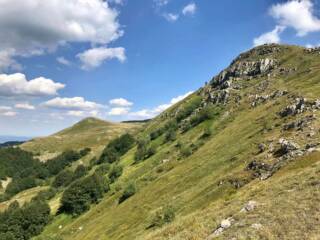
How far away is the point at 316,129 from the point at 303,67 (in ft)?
321

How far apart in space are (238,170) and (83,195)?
8183 cm

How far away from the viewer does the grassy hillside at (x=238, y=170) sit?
28859 mm

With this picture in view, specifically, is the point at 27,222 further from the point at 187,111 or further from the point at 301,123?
the point at 301,123

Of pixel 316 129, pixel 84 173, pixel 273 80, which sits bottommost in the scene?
pixel 84 173

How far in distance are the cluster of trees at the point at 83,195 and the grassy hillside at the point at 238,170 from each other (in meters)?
5.36

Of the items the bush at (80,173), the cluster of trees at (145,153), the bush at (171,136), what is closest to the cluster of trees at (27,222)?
the cluster of trees at (145,153)

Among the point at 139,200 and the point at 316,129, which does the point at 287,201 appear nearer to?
the point at 316,129

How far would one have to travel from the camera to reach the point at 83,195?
131 metres

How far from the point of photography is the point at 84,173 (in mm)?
191375

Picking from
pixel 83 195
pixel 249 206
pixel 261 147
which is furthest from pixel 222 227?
pixel 83 195

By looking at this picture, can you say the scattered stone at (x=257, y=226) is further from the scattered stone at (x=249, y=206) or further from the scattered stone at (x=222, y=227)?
the scattered stone at (x=249, y=206)

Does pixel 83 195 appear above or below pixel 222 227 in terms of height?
below

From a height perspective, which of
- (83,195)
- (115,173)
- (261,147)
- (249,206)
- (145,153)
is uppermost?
(261,147)

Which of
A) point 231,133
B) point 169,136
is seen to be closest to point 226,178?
point 231,133
